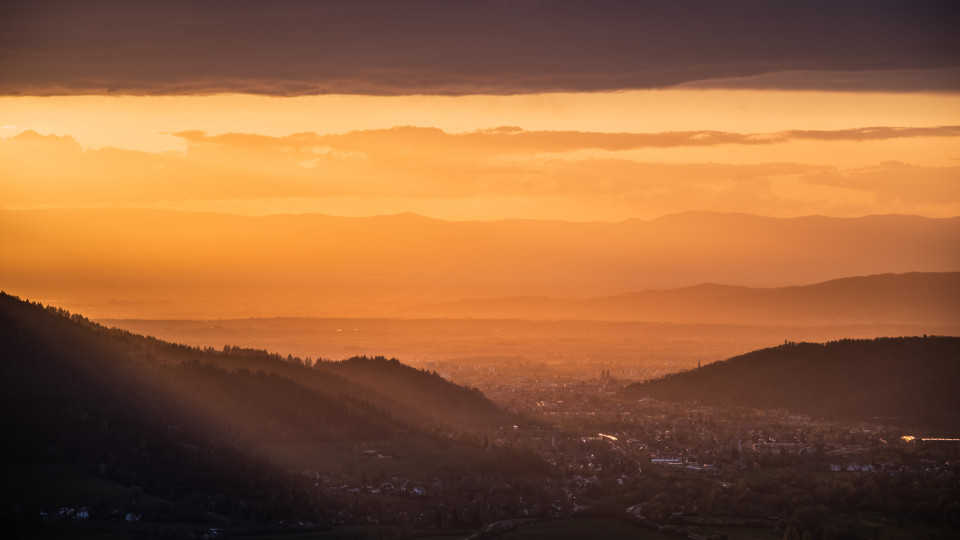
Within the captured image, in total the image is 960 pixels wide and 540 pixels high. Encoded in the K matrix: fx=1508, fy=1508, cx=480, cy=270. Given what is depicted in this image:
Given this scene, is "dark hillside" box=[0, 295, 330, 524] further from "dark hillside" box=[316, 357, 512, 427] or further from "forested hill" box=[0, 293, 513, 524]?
"dark hillside" box=[316, 357, 512, 427]

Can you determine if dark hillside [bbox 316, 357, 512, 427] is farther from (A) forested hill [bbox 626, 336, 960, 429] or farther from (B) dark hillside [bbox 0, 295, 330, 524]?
(B) dark hillside [bbox 0, 295, 330, 524]

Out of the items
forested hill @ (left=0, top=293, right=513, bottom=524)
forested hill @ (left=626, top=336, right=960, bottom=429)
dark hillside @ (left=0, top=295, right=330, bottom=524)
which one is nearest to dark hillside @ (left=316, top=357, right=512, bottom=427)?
Result: forested hill @ (left=0, top=293, right=513, bottom=524)

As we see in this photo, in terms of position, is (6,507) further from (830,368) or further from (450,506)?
(830,368)

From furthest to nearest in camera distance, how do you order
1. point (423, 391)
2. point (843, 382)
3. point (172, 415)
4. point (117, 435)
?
point (843, 382) → point (423, 391) → point (172, 415) → point (117, 435)

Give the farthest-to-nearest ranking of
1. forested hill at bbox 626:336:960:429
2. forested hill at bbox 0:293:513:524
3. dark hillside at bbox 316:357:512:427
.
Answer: forested hill at bbox 626:336:960:429 → dark hillside at bbox 316:357:512:427 → forested hill at bbox 0:293:513:524

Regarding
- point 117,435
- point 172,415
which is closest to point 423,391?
point 172,415

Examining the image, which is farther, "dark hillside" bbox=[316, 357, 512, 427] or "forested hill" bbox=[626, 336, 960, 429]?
"forested hill" bbox=[626, 336, 960, 429]

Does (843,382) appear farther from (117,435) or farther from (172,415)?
(117,435)

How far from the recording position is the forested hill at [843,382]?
13100 cm

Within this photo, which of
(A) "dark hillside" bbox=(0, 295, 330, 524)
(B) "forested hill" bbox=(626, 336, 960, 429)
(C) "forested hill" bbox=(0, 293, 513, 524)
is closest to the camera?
(A) "dark hillside" bbox=(0, 295, 330, 524)

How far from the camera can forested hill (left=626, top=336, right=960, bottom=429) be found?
131m

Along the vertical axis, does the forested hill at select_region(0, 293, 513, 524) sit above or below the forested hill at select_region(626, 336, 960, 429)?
below

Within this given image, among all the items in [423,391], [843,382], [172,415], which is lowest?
[172,415]

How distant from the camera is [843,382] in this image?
14212cm
